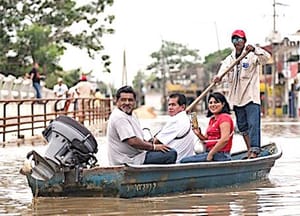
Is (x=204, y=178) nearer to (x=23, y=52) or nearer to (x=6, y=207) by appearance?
(x=6, y=207)

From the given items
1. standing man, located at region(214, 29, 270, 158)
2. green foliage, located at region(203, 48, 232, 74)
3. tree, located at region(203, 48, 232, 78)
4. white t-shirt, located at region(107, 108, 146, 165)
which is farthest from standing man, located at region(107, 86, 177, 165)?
tree, located at region(203, 48, 232, 78)

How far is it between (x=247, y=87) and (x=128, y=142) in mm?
2620

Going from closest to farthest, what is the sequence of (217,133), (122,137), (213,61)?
(122,137) < (217,133) < (213,61)

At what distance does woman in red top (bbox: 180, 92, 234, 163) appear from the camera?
33.9ft

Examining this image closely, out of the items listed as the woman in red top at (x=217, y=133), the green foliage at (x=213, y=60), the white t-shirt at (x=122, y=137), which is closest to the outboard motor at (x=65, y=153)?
the white t-shirt at (x=122, y=137)

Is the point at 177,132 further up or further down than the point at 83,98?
further down

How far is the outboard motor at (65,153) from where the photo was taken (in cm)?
934

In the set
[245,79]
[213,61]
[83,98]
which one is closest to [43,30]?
[83,98]

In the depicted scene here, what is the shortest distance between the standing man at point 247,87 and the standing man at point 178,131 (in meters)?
1.26

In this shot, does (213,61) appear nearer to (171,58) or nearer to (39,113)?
(171,58)

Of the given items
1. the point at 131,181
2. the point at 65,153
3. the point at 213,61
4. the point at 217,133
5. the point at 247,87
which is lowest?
the point at 131,181

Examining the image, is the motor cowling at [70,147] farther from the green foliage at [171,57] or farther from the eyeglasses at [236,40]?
the green foliage at [171,57]

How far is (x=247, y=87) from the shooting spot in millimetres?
11734

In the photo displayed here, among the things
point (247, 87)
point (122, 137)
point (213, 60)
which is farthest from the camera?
point (213, 60)
